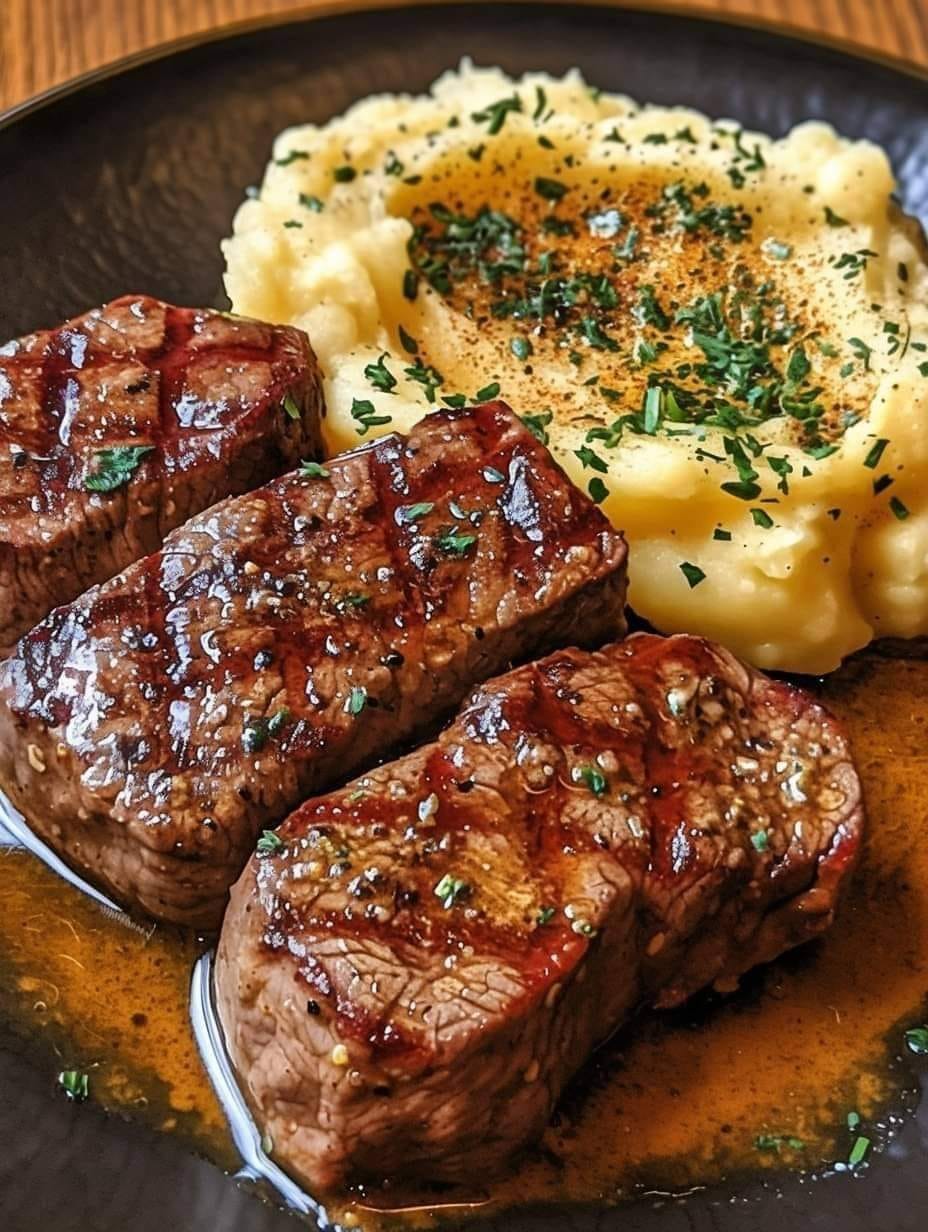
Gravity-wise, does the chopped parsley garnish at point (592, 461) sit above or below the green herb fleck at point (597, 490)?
above

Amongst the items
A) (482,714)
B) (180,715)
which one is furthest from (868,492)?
(180,715)

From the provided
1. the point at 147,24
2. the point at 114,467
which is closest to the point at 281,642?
the point at 114,467

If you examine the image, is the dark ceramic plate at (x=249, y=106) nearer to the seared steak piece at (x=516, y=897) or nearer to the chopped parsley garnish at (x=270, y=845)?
the chopped parsley garnish at (x=270, y=845)

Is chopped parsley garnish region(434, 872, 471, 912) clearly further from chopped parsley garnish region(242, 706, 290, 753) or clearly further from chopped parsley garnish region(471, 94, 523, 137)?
chopped parsley garnish region(471, 94, 523, 137)

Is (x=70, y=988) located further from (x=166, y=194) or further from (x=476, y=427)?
(x=166, y=194)

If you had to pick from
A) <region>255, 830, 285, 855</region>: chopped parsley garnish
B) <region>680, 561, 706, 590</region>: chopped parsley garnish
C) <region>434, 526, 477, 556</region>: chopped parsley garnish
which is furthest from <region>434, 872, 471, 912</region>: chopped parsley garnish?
<region>680, 561, 706, 590</region>: chopped parsley garnish

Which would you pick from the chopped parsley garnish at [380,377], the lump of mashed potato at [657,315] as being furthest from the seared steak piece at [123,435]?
the lump of mashed potato at [657,315]
